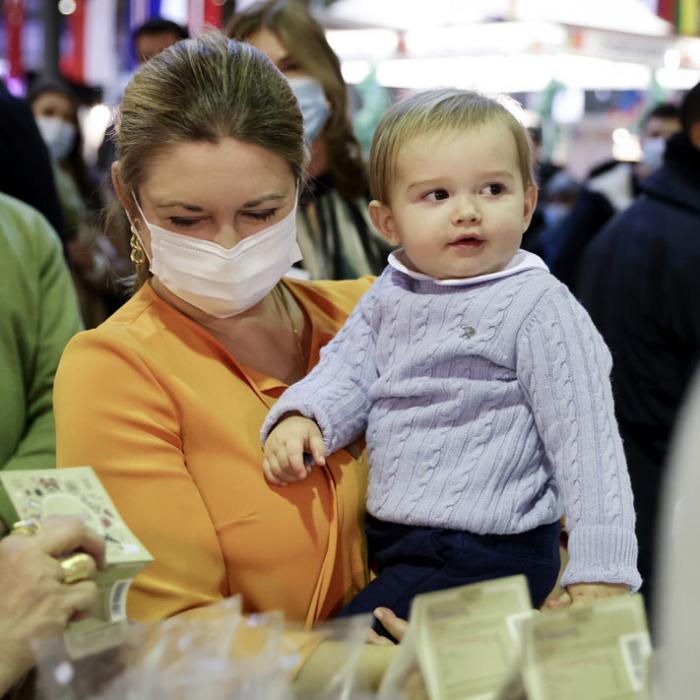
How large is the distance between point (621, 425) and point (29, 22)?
555 inches

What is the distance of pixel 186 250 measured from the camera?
1893mm

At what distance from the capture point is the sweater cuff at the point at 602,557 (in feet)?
5.15

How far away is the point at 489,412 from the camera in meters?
1.80

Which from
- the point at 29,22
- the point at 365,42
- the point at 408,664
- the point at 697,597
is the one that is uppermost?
the point at 697,597

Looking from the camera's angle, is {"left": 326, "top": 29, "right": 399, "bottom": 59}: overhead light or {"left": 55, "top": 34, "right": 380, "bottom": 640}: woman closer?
{"left": 55, "top": 34, "right": 380, "bottom": 640}: woman

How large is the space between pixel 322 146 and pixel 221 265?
172 centimetres

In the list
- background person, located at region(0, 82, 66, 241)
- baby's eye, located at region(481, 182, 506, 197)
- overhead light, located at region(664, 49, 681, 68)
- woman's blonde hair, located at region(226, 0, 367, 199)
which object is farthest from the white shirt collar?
overhead light, located at region(664, 49, 681, 68)

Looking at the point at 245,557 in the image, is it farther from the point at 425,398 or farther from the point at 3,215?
the point at 3,215

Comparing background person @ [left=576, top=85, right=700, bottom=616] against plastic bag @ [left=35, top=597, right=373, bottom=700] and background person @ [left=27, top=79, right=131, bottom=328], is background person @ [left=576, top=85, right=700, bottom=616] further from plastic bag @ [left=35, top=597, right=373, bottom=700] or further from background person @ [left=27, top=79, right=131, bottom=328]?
plastic bag @ [left=35, top=597, right=373, bottom=700]

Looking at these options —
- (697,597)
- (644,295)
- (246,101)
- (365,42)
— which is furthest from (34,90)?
(697,597)

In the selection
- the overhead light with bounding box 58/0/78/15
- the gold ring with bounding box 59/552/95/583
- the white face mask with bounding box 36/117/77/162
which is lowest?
the overhead light with bounding box 58/0/78/15

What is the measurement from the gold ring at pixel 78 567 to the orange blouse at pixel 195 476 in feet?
1.23

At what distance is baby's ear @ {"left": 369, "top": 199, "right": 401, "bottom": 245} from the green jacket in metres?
0.77

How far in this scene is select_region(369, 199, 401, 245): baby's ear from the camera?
2.00 m
